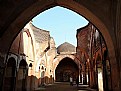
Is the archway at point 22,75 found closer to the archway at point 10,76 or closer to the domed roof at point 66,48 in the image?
the archway at point 10,76

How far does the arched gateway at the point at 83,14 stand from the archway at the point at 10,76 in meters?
5.34

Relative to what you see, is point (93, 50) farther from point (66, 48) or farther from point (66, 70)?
point (66, 48)

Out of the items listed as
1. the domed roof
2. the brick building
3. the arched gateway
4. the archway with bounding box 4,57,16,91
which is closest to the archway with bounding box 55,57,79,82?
the domed roof

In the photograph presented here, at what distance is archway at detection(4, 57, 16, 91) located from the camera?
10.6 meters

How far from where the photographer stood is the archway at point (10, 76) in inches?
417

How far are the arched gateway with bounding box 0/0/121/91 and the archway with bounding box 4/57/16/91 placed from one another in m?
5.34

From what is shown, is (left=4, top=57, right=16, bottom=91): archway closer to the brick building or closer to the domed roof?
the brick building

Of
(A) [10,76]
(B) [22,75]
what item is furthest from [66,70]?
(A) [10,76]

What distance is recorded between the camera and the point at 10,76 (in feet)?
35.7

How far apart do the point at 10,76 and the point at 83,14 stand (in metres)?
7.50

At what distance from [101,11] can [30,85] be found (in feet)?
37.3

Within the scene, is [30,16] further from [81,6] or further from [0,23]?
[81,6]

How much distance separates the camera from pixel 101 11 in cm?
550

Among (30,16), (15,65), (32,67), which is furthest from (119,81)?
(32,67)
